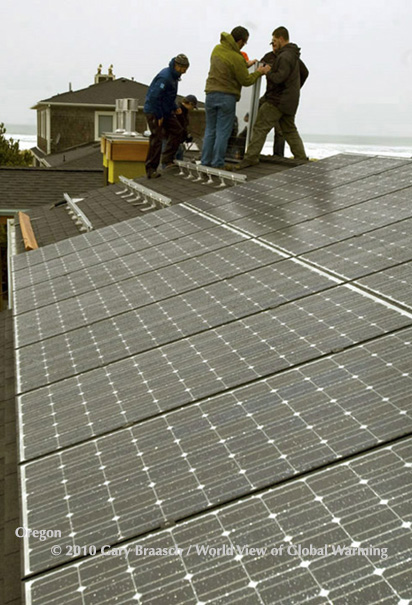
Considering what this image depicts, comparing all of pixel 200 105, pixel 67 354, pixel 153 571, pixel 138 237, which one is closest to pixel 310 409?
pixel 153 571

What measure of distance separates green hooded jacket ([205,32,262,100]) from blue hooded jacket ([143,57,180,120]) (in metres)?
1.06

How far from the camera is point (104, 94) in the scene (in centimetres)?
5803

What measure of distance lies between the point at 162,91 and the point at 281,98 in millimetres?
2727

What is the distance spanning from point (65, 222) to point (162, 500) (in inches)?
456

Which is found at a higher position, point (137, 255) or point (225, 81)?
point (225, 81)

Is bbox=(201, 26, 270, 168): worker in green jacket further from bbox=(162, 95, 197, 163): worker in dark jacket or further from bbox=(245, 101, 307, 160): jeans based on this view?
bbox=(162, 95, 197, 163): worker in dark jacket

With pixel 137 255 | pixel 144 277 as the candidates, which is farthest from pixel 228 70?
pixel 144 277

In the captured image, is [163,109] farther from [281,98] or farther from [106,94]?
[106,94]

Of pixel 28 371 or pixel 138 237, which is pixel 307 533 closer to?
pixel 28 371

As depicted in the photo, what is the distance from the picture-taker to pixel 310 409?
14.9 ft

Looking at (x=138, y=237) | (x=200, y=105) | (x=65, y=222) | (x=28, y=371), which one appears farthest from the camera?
(x=200, y=105)

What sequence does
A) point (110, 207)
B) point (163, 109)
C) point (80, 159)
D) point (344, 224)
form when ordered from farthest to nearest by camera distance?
point (80, 159) < point (163, 109) < point (110, 207) < point (344, 224)

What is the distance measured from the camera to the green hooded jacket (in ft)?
49.8

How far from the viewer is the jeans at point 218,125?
15641 mm
